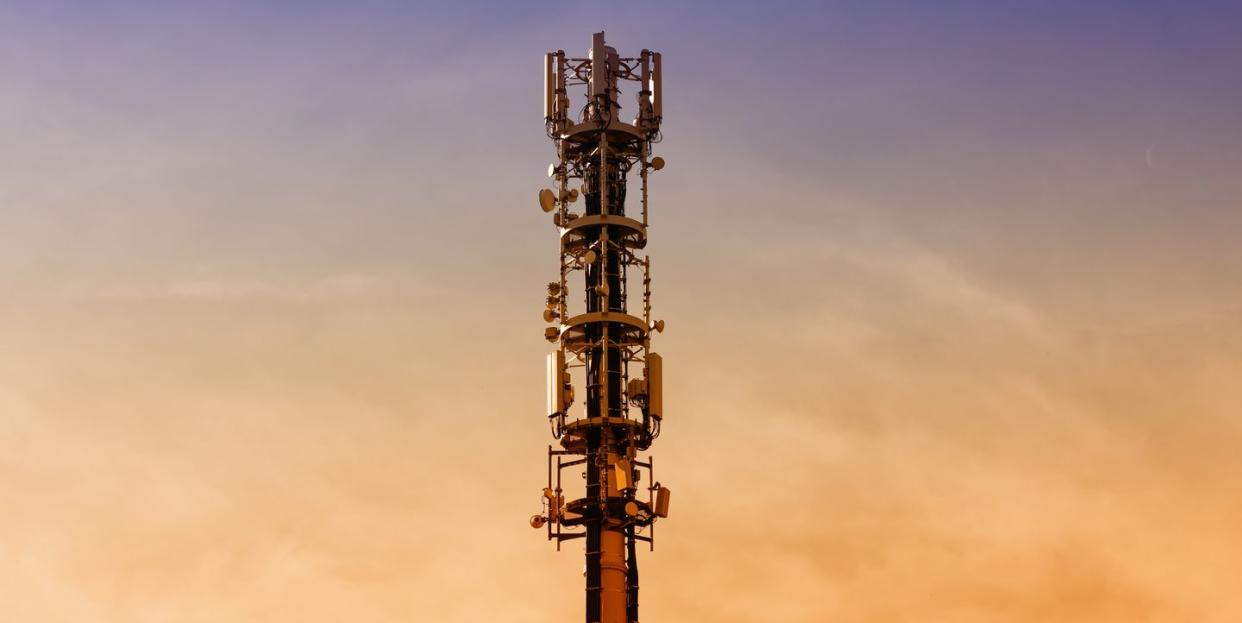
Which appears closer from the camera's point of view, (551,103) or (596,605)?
(596,605)

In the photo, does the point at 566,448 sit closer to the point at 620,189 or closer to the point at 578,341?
the point at 578,341

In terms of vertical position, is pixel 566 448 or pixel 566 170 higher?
pixel 566 170

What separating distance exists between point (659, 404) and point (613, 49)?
72.0ft

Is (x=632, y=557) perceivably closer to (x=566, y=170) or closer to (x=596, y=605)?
(x=596, y=605)

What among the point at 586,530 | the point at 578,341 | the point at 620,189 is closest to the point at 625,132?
the point at 620,189

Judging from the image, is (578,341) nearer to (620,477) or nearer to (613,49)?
(620,477)

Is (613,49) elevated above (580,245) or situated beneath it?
elevated above

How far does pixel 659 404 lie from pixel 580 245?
10623 mm

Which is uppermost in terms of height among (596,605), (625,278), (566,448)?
(625,278)

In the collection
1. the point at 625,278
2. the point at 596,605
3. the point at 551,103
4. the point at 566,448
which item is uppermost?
the point at 551,103

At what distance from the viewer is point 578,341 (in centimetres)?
13762

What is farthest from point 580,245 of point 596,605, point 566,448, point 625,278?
point 596,605

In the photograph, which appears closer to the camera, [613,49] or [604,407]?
[604,407]

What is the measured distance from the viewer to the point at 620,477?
13375 cm
